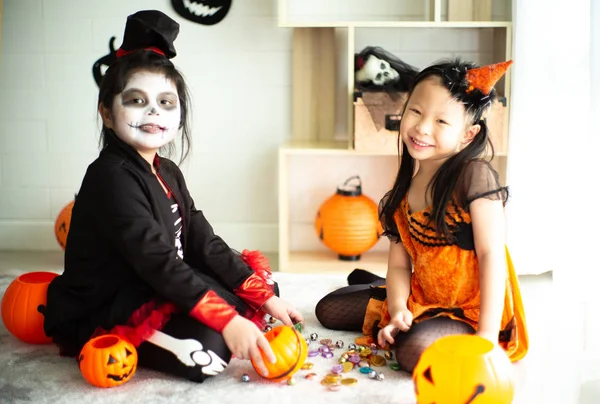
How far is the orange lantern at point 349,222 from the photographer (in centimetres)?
271

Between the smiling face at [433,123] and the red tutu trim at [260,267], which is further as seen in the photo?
the red tutu trim at [260,267]

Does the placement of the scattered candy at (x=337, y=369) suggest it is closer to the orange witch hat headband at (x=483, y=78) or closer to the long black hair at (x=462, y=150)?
the long black hair at (x=462, y=150)

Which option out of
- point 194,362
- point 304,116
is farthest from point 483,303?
point 304,116

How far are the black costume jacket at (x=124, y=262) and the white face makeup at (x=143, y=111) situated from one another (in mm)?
40

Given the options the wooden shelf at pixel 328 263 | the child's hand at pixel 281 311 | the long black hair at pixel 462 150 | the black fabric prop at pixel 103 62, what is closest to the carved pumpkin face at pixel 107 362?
the child's hand at pixel 281 311

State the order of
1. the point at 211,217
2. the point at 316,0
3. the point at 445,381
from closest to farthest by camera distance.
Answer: the point at 445,381 → the point at 316,0 → the point at 211,217

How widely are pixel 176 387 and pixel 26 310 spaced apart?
479 millimetres

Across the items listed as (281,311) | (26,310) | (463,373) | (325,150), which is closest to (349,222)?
(325,150)

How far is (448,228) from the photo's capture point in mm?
1734

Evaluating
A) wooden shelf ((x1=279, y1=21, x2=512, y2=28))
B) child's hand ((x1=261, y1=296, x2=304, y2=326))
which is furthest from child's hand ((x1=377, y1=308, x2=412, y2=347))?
wooden shelf ((x1=279, y1=21, x2=512, y2=28))

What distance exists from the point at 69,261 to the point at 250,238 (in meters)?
1.22

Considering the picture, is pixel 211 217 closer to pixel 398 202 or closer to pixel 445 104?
pixel 398 202

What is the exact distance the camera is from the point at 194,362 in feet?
5.45

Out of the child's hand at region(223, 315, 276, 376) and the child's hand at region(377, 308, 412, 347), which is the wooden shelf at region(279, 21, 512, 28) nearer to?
the child's hand at region(377, 308, 412, 347)
